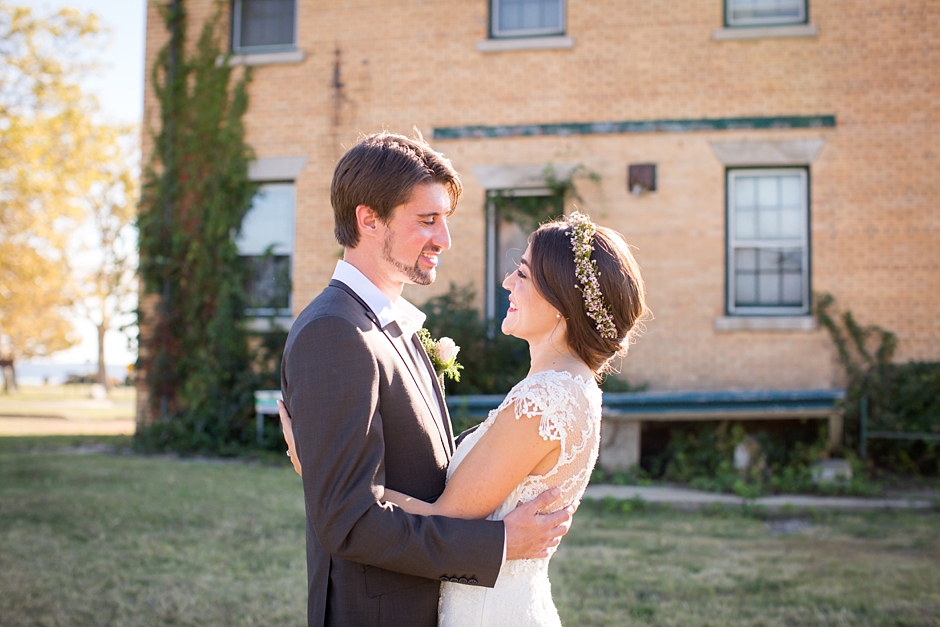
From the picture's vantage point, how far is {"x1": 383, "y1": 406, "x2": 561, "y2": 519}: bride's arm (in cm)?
220

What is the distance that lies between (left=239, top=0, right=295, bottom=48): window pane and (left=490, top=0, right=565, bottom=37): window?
309cm

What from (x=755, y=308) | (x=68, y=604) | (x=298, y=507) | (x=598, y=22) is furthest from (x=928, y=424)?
(x=68, y=604)

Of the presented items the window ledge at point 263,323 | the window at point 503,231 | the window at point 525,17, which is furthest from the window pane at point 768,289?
the window ledge at point 263,323

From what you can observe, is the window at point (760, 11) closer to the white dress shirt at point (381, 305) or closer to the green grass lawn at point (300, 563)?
the green grass lawn at point (300, 563)

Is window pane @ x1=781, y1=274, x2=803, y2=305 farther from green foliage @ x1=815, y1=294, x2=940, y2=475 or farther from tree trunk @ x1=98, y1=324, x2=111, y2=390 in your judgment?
tree trunk @ x1=98, y1=324, x2=111, y2=390

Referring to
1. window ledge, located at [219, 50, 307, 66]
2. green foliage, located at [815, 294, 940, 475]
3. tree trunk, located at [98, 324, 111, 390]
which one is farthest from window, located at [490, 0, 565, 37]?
tree trunk, located at [98, 324, 111, 390]

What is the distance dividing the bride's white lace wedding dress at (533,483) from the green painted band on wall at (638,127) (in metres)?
8.85

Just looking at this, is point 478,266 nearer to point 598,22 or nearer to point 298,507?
point 598,22

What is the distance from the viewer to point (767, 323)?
1027cm

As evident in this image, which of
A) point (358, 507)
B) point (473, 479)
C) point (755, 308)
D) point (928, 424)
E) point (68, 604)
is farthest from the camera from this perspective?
point (755, 308)

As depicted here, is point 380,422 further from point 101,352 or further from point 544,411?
point 101,352

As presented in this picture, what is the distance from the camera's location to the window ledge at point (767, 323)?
1021 centimetres

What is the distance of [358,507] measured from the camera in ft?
6.48

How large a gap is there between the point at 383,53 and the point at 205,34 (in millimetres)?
2778
